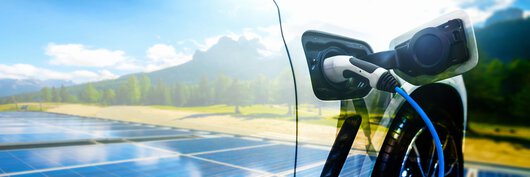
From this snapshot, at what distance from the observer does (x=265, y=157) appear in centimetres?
119

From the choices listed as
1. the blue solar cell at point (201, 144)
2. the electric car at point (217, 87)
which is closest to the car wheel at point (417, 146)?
the electric car at point (217, 87)

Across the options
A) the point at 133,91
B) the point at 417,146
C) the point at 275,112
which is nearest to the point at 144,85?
the point at 133,91

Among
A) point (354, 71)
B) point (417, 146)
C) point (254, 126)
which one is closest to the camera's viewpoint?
point (254, 126)

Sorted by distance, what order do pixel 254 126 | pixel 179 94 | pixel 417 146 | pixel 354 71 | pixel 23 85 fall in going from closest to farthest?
1. pixel 23 85
2. pixel 179 94
3. pixel 254 126
4. pixel 354 71
5. pixel 417 146

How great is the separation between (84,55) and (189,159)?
0.34 m

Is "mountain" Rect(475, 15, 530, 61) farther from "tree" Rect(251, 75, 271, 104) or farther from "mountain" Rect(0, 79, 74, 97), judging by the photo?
"mountain" Rect(0, 79, 74, 97)

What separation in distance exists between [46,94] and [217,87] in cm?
38

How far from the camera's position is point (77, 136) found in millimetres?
954

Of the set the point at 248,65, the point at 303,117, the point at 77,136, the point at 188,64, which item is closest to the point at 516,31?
the point at 303,117

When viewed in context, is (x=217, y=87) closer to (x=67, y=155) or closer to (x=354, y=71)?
(x=67, y=155)

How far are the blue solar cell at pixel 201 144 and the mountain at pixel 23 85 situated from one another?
25cm

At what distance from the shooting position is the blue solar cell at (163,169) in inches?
37.0

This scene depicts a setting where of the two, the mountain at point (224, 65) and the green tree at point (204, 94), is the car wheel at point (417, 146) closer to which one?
the mountain at point (224, 65)

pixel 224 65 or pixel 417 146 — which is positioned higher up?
pixel 224 65
